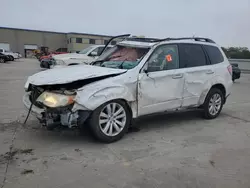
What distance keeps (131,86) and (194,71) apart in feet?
5.66

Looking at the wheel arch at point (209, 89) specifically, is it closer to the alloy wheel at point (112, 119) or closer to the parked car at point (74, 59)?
the alloy wheel at point (112, 119)

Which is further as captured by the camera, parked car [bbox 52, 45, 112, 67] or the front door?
parked car [bbox 52, 45, 112, 67]

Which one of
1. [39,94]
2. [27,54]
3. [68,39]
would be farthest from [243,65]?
[27,54]

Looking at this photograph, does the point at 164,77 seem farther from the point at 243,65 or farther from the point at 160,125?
the point at 243,65

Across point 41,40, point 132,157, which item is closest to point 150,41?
point 132,157

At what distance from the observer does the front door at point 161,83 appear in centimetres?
465

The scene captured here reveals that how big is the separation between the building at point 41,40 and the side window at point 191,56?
55.0 m

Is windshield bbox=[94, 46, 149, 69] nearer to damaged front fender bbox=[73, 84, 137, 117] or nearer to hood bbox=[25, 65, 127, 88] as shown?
hood bbox=[25, 65, 127, 88]

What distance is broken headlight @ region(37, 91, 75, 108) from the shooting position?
12.8ft

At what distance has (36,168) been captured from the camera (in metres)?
3.35

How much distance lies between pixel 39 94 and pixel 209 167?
2.95m

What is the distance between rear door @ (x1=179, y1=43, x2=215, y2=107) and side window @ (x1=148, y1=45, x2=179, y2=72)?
0.17 meters

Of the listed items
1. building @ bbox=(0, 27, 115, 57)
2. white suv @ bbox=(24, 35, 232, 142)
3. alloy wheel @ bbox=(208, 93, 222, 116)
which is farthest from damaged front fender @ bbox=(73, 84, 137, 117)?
building @ bbox=(0, 27, 115, 57)

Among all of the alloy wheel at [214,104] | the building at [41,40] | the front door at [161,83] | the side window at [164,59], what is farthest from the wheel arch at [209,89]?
the building at [41,40]
